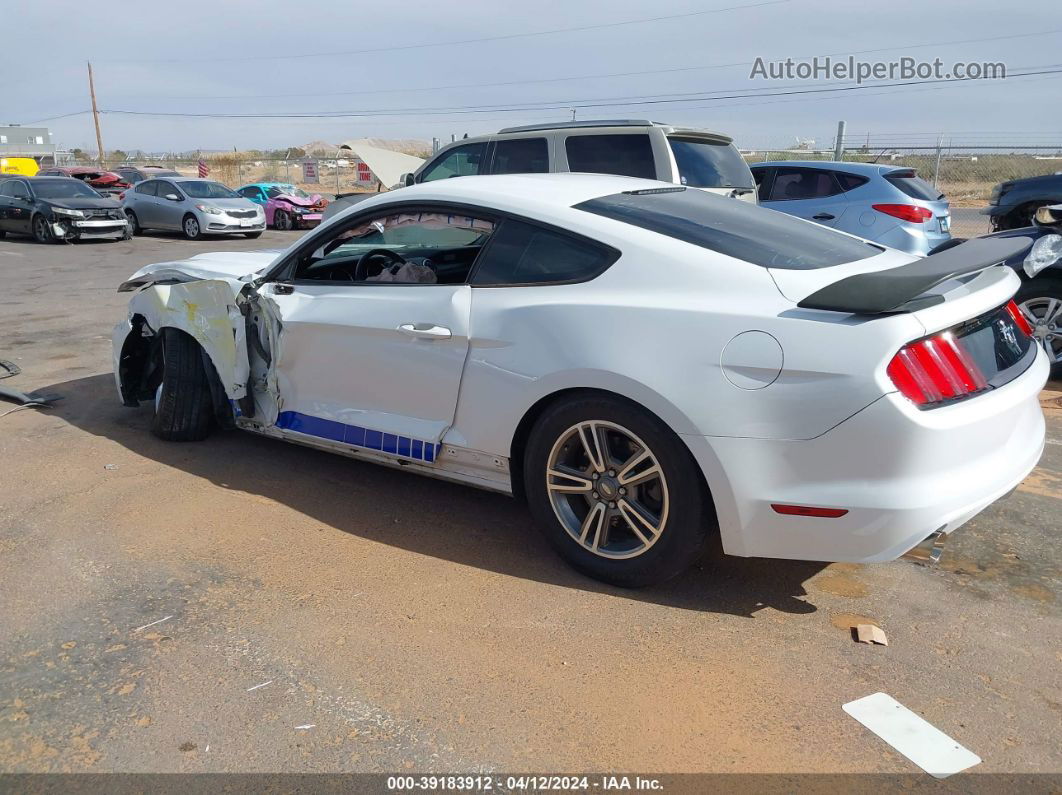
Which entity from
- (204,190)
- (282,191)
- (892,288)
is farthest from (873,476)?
(282,191)

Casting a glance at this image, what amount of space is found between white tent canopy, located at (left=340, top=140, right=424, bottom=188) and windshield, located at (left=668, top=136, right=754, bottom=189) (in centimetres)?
602

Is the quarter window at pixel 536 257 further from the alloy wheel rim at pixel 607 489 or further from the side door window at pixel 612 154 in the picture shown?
the side door window at pixel 612 154

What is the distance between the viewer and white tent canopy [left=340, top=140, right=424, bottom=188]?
44.8 ft

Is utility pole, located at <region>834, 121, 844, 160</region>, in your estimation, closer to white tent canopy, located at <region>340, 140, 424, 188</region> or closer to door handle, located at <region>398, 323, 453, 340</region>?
white tent canopy, located at <region>340, 140, 424, 188</region>

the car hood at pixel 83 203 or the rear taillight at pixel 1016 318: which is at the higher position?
the rear taillight at pixel 1016 318

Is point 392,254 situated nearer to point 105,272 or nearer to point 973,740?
point 973,740

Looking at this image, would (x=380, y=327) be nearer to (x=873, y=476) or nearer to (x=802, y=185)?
(x=873, y=476)

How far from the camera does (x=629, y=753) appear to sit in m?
2.57

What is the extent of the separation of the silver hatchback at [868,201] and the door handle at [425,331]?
21.9 feet

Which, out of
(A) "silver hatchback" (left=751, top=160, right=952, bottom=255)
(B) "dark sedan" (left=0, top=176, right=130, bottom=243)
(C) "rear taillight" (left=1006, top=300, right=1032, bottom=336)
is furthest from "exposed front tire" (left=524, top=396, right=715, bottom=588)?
(B) "dark sedan" (left=0, top=176, right=130, bottom=243)

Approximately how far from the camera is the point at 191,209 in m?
19.7

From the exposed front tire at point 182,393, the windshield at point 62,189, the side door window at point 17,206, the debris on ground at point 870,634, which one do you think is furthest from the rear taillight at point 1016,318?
the side door window at point 17,206

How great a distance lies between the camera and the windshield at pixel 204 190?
20.2 m

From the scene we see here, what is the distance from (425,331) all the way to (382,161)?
10839 mm
